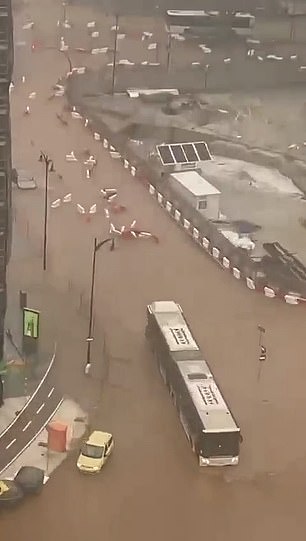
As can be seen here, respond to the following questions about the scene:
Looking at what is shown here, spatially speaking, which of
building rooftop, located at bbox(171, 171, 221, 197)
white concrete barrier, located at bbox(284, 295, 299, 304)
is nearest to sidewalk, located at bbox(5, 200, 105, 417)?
white concrete barrier, located at bbox(284, 295, 299, 304)

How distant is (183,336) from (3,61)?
2.06 meters

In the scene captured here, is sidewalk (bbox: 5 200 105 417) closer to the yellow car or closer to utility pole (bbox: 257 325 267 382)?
the yellow car

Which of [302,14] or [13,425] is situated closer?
[13,425]

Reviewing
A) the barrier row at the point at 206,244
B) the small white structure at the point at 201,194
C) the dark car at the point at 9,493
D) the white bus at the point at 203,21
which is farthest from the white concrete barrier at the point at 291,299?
the white bus at the point at 203,21

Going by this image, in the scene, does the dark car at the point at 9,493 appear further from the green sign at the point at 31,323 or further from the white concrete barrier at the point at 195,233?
the white concrete barrier at the point at 195,233

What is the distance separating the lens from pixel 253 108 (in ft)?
40.4

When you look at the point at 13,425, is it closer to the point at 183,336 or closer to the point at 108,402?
the point at 108,402

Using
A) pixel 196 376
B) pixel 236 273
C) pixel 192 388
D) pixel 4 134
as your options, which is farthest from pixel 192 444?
pixel 236 273

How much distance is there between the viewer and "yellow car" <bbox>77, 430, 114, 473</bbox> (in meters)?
5.95

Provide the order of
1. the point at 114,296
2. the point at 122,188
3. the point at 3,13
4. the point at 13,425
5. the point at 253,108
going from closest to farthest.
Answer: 1. the point at 3,13
2. the point at 13,425
3. the point at 114,296
4. the point at 122,188
5. the point at 253,108

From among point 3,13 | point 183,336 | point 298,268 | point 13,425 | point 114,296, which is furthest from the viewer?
point 298,268

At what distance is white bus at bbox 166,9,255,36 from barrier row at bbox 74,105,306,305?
13.1 ft

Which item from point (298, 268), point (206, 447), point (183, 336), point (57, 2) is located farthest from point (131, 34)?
point (206, 447)

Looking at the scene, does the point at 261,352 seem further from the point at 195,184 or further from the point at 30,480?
the point at 195,184
